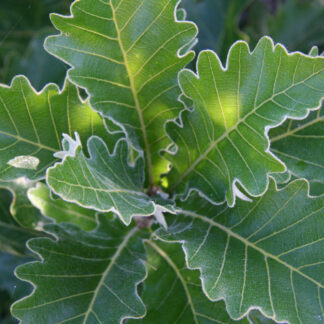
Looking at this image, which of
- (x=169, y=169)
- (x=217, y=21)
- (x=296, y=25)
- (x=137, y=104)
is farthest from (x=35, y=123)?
(x=296, y=25)

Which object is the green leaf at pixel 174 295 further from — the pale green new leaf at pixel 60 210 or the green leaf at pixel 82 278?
the pale green new leaf at pixel 60 210

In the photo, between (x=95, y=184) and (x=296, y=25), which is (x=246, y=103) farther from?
(x=296, y=25)

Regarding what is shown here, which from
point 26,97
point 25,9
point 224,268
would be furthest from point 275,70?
point 25,9

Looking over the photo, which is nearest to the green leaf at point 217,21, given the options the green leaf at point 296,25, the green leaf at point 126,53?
the green leaf at point 296,25

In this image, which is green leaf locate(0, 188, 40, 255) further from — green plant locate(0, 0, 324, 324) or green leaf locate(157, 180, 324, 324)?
green leaf locate(157, 180, 324, 324)

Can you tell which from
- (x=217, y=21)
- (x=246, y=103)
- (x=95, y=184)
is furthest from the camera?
(x=217, y=21)
